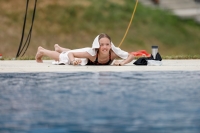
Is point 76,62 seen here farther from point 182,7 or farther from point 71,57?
point 182,7

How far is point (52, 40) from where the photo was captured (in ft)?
54.3

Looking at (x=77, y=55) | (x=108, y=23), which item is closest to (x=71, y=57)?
(x=77, y=55)

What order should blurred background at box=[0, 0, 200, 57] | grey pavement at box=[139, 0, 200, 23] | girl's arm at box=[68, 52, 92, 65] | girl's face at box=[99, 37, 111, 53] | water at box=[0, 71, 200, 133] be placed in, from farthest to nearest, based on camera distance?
grey pavement at box=[139, 0, 200, 23]
blurred background at box=[0, 0, 200, 57]
girl's arm at box=[68, 52, 92, 65]
girl's face at box=[99, 37, 111, 53]
water at box=[0, 71, 200, 133]

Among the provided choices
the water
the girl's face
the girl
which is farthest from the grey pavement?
the water

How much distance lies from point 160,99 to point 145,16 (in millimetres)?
13929

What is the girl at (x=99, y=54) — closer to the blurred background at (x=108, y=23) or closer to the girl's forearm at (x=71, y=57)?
the girl's forearm at (x=71, y=57)

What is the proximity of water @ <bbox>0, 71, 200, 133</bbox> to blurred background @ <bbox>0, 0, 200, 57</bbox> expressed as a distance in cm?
1126

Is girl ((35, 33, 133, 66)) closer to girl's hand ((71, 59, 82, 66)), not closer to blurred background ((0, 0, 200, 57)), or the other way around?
girl's hand ((71, 59, 82, 66))

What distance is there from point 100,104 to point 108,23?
14232 mm

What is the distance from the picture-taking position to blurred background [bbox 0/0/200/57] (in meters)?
16.6

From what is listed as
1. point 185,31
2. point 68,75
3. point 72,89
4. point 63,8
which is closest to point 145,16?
point 185,31

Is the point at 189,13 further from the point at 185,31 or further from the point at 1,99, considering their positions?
the point at 1,99

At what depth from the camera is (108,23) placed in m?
17.7

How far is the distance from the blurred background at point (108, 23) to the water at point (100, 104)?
11.3 metres
